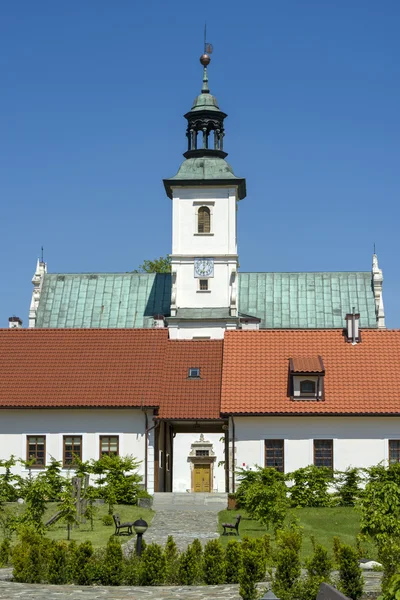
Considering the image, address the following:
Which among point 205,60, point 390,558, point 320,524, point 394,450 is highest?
point 205,60

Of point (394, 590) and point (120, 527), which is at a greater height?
point (394, 590)

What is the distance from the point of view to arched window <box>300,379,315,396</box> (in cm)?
A: 4272

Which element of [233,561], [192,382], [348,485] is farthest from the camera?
[192,382]

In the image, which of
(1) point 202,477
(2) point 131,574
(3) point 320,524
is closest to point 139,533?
(2) point 131,574

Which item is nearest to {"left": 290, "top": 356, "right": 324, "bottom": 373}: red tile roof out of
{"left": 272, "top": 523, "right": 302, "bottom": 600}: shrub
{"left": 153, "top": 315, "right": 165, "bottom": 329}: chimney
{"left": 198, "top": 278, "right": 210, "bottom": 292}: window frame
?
{"left": 153, "top": 315, "right": 165, "bottom": 329}: chimney

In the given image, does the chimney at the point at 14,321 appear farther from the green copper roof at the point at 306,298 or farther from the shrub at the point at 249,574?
the shrub at the point at 249,574

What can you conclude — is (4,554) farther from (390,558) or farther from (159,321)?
(159,321)

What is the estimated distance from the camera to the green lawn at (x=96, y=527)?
29.4 meters

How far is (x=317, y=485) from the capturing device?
39.7m

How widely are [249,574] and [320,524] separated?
52.9 feet

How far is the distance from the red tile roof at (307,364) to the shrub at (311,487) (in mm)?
4338

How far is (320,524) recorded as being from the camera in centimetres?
3459

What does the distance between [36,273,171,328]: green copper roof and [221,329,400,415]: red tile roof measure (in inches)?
881

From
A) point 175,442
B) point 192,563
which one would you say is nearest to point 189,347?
point 175,442
